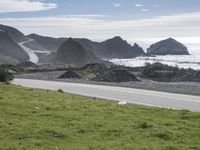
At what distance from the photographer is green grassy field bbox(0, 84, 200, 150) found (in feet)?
57.3

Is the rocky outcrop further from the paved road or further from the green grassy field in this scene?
the green grassy field

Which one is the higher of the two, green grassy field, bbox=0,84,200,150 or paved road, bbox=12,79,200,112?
green grassy field, bbox=0,84,200,150

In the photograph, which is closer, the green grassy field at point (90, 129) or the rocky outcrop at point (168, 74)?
the green grassy field at point (90, 129)

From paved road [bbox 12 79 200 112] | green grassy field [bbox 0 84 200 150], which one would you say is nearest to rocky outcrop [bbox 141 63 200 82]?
paved road [bbox 12 79 200 112]

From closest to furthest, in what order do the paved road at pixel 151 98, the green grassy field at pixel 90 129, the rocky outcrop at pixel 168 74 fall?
the green grassy field at pixel 90 129
the paved road at pixel 151 98
the rocky outcrop at pixel 168 74

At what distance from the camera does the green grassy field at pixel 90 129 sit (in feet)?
57.3

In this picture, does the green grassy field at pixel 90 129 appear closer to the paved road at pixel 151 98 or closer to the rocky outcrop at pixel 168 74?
the paved road at pixel 151 98

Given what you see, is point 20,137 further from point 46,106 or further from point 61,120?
point 46,106

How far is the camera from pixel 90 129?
2064cm

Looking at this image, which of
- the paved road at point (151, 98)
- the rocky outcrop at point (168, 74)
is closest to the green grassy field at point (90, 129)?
the paved road at point (151, 98)

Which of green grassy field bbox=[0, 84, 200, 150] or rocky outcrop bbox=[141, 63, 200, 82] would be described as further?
rocky outcrop bbox=[141, 63, 200, 82]

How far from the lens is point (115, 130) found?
67.6 feet

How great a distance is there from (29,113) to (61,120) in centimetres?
249

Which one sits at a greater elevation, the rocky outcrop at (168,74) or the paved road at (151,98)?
A: the rocky outcrop at (168,74)
